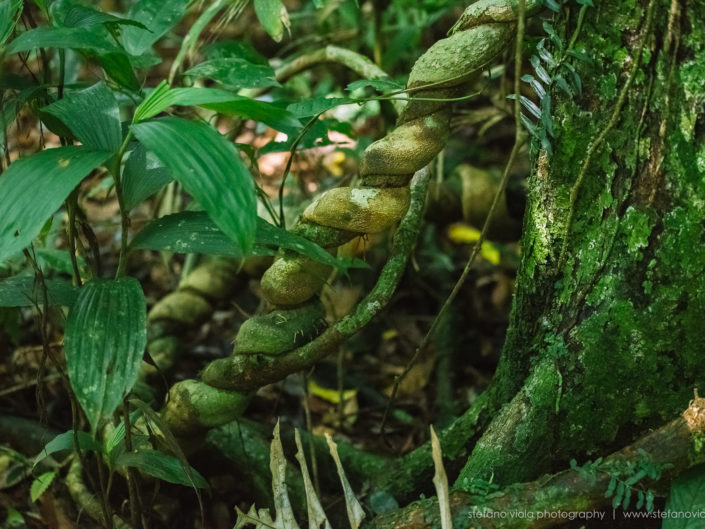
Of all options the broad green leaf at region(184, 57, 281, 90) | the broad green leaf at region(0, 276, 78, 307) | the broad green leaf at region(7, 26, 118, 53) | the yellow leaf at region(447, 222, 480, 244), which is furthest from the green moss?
the yellow leaf at region(447, 222, 480, 244)

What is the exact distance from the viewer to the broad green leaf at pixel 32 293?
4.19ft

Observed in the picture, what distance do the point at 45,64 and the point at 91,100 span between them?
0.30 metres

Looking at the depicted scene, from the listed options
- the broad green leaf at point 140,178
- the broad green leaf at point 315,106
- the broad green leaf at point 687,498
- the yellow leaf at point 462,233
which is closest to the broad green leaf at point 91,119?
the broad green leaf at point 140,178

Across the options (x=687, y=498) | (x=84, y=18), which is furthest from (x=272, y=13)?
(x=687, y=498)

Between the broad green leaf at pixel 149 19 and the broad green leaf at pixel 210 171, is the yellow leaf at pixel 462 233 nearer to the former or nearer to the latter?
the broad green leaf at pixel 149 19

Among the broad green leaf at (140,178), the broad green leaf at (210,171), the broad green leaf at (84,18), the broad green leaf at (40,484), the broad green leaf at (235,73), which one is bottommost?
the broad green leaf at (40,484)

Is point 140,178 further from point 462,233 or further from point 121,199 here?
point 462,233

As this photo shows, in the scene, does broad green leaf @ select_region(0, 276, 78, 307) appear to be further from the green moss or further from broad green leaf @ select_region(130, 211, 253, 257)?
the green moss

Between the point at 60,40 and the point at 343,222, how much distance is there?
599mm

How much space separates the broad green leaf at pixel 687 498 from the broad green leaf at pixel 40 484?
4.52 feet

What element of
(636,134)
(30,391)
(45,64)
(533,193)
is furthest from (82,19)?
(30,391)

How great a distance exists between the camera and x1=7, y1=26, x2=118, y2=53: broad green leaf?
1152 millimetres

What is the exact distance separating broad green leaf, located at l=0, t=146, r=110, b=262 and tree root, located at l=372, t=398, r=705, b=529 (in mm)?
829

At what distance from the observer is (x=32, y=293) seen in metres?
1.30
